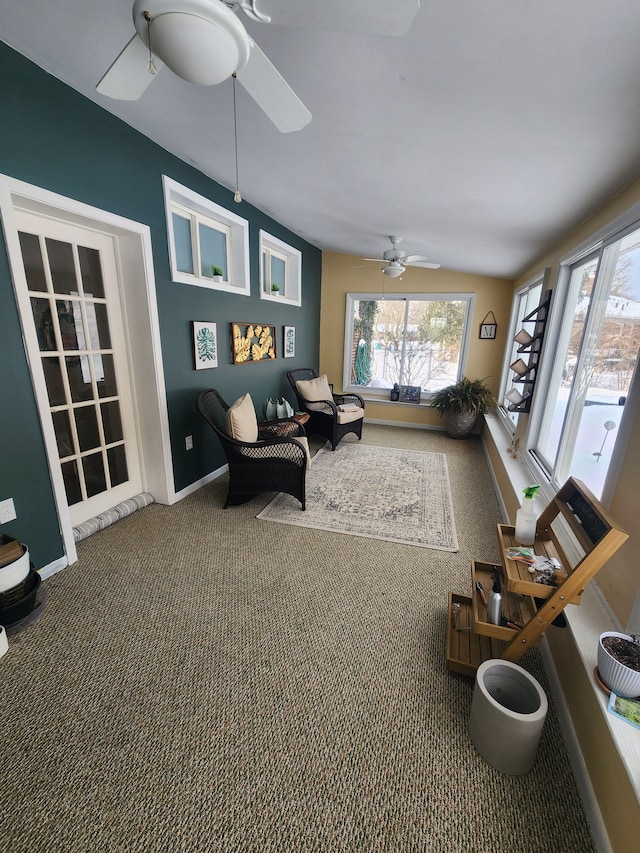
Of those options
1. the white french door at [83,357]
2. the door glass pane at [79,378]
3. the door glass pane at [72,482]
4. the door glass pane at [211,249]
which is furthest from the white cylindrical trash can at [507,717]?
the door glass pane at [211,249]

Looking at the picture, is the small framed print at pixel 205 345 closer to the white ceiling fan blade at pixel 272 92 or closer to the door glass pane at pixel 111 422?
the door glass pane at pixel 111 422

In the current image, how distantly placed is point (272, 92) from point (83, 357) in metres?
2.03

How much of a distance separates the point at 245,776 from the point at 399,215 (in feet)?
11.7

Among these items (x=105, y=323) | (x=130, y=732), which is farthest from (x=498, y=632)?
(x=105, y=323)

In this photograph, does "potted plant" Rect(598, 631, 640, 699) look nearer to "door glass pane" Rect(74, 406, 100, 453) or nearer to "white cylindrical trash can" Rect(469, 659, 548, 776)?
"white cylindrical trash can" Rect(469, 659, 548, 776)

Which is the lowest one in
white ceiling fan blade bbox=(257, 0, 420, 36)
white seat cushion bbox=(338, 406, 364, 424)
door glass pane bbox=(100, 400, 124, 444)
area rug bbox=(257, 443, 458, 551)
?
area rug bbox=(257, 443, 458, 551)

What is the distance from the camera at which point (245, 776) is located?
1192mm

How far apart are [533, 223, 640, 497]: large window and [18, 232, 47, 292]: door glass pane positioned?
125 inches

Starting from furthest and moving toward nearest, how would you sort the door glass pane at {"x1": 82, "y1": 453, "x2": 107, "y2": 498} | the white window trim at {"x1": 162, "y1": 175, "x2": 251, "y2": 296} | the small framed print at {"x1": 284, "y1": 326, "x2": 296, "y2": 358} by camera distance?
the small framed print at {"x1": 284, "y1": 326, "x2": 296, "y2": 358}
the white window trim at {"x1": 162, "y1": 175, "x2": 251, "y2": 296}
the door glass pane at {"x1": 82, "y1": 453, "x2": 107, "y2": 498}

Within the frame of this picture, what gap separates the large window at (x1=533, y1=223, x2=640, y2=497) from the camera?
5.87ft

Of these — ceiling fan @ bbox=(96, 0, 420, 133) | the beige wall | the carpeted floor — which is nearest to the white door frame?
the carpeted floor

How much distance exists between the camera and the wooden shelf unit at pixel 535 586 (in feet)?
Result: 3.91

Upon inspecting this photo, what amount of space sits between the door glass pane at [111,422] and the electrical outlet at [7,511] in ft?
2.74

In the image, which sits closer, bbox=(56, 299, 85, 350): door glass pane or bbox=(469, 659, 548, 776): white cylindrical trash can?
bbox=(469, 659, 548, 776): white cylindrical trash can
